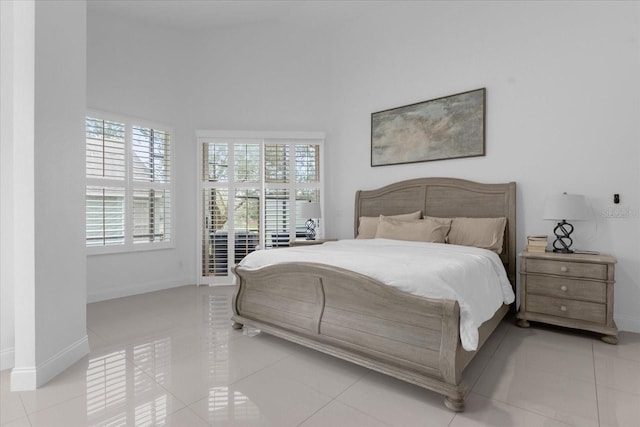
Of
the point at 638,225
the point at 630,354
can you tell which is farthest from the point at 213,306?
the point at 638,225

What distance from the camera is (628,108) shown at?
3.04 m

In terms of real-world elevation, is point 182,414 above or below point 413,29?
below

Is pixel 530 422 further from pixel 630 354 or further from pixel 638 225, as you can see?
pixel 638 225

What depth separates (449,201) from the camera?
3.97 m

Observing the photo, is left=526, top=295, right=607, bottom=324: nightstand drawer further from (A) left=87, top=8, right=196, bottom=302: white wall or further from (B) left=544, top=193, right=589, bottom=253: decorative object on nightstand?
(A) left=87, top=8, right=196, bottom=302: white wall

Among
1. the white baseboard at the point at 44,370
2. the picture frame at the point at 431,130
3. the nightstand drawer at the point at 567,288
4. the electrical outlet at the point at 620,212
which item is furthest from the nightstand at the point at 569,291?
the white baseboard at the point at 44,370

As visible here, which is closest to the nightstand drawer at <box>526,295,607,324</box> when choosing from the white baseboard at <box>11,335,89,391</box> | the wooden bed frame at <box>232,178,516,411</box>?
the wooden bed frame at <box>232,178,516,411</box>

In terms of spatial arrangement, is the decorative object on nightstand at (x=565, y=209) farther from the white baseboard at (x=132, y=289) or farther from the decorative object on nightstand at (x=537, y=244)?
the white baseboard at (x=132, y=289)

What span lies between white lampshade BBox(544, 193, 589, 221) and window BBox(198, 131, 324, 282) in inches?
123

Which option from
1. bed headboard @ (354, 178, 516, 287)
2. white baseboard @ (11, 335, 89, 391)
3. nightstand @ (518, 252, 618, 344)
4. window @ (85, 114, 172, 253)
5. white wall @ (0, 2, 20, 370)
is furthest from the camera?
window @ (85, 114, 172, 253)

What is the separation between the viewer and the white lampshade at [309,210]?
463 centimetres

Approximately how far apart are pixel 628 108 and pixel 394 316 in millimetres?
3114

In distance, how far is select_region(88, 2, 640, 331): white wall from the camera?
3.12 metres

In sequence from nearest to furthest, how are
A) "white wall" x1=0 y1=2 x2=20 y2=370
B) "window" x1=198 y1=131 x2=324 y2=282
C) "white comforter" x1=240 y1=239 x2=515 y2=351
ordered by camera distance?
"white comforter" x1=240 y1=239 x2=515 y2=351 → "white wall" x1=0 y1=2 x2=20 y2=370 → "window" x1=198 y1=131 x2=324 y2=282
